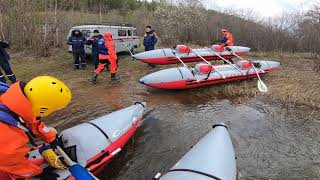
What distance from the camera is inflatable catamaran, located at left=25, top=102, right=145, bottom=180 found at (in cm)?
396

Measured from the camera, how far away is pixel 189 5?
21.9 m

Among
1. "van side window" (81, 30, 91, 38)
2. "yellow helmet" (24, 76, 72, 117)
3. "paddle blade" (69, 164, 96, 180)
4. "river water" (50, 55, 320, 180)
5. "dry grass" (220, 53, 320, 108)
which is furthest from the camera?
"van side window" (81, 30, 91, 38)

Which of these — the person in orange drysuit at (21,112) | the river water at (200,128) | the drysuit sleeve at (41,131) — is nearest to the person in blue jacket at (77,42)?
the river water at (200,128)

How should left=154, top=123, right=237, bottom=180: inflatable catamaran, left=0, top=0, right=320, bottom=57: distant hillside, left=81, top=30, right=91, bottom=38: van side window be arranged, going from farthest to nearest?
left=0, top=0, right=320, bottom=57: distant hillside → left=81, top=30, right=91, bottom=38: van side window → left=154, top=123, right=237, bottom=180: inflatable catamaran

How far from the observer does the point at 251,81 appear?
367 inches

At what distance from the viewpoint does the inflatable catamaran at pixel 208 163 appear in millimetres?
3453

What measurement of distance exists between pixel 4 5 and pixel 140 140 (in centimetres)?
1069

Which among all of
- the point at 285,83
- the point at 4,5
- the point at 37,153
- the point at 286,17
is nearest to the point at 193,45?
the point at 286,17

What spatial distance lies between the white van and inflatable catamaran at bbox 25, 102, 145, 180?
6.53 m

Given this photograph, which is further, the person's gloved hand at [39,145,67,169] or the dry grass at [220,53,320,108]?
the dry grass at [220,53,320,108]

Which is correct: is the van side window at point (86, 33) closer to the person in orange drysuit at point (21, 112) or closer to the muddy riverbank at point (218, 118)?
the muddy riverbank at point (218, 118)

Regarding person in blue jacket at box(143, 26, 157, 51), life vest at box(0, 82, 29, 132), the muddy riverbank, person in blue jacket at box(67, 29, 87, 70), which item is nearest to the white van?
person in blue jacket at box(67, 29, 87, 70)

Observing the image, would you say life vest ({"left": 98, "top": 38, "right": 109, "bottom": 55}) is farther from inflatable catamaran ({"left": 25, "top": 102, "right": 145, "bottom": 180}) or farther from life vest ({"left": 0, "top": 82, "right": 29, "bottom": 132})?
life vest ({"left": 0, "top": 82, "right": 29, "bottom": 132})

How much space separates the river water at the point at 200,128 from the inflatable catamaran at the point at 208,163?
2.29 feet
